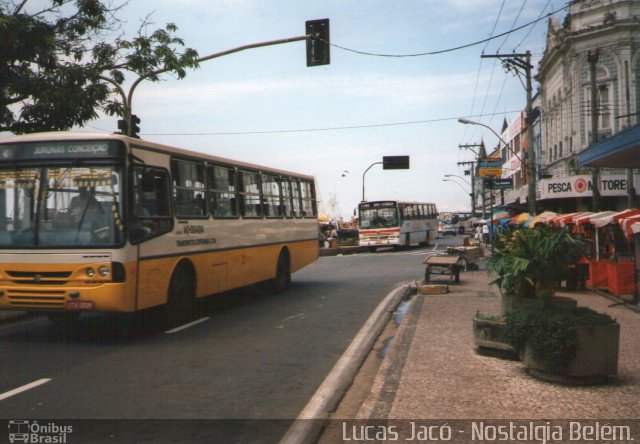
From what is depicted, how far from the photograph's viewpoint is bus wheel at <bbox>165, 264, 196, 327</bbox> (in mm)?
10648

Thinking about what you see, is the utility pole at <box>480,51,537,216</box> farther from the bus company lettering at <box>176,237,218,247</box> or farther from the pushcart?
the bus company lettering at <box>176,237,218,247</box>

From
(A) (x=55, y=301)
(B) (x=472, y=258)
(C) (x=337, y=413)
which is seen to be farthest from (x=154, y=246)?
(B) (x=472, y=258)

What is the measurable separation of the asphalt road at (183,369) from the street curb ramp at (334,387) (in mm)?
117

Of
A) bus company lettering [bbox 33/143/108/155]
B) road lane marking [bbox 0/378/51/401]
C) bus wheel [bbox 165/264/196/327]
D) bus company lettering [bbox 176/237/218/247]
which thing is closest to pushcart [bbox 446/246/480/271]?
bus company lettering [bbox 176/237/218/247]

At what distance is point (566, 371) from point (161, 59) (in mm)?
10969

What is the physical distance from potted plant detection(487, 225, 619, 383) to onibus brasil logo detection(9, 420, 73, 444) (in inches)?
177

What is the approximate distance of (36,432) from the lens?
5238 millimetres

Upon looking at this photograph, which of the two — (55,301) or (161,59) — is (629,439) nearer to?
(55,301)

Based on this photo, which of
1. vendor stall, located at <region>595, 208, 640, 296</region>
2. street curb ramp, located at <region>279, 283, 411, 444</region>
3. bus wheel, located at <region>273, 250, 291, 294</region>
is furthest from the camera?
bus wheel, located at <region>273, 250, 291, 294</region>

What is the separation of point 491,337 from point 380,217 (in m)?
32.5

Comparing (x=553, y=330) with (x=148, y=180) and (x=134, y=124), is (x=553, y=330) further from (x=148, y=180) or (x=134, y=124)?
(x=134, y=124)

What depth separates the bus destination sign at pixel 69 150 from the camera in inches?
359

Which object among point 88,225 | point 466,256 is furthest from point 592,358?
point 466,256

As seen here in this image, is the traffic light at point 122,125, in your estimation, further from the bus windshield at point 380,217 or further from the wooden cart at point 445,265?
the bus windshield at point 380,217
